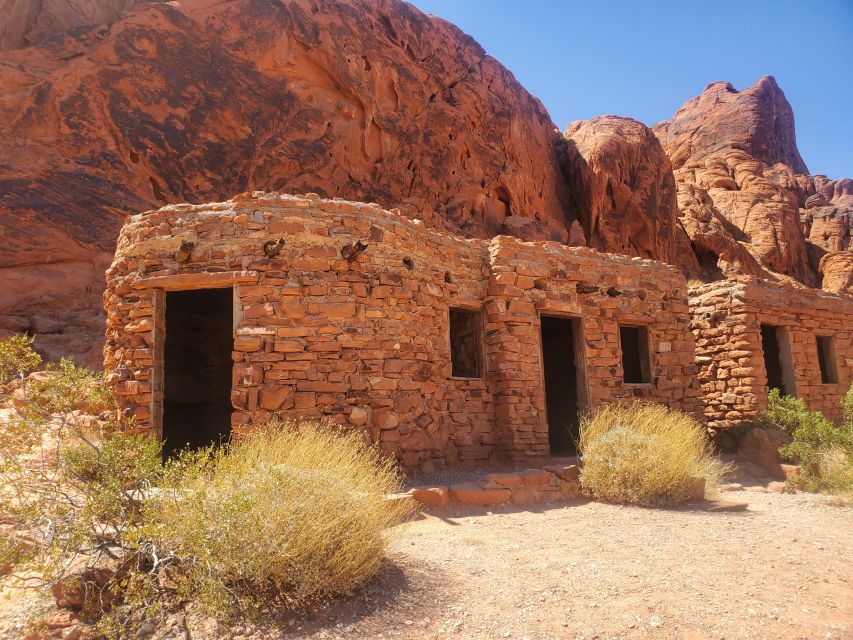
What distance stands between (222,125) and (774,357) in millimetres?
13405

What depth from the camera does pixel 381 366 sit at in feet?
23.1

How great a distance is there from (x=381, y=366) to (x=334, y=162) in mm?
9499

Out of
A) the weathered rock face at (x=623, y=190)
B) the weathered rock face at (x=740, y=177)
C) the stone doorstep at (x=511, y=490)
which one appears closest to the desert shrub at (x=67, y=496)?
the stone doorstep at (x=511, y=490)

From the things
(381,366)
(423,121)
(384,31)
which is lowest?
(381,366)

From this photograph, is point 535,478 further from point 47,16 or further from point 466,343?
point 47,16

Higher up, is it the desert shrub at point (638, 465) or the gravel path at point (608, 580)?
the desert shrub at point (638, 465)

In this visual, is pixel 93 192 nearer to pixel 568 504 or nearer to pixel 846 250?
pixel 568 504

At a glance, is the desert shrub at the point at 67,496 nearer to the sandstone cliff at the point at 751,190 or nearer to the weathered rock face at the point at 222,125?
the weathered rock face at the point at 222,125

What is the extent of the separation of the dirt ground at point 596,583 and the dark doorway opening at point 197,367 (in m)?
6.73

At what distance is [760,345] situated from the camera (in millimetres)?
10570

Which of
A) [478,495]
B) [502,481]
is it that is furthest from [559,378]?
[478,495]

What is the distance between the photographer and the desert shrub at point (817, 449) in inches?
301

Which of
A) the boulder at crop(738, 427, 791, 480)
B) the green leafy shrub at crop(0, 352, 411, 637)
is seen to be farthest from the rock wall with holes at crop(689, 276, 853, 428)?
the green leafy shrub at crop(0, 352, 411, 637)

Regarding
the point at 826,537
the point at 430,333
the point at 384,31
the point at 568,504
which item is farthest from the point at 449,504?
the point at 384,31
